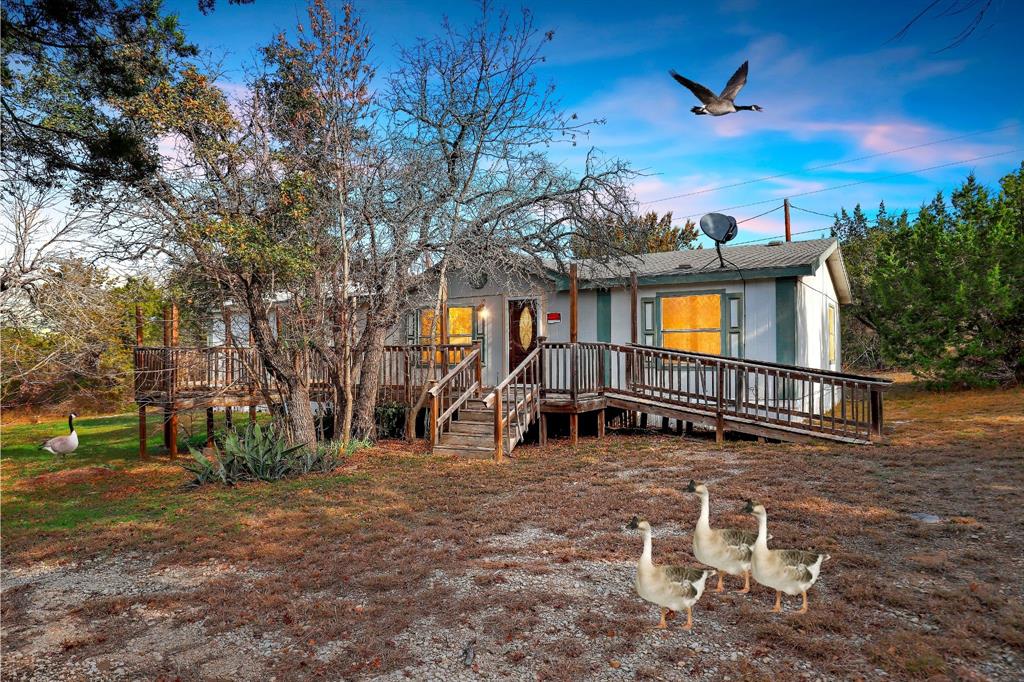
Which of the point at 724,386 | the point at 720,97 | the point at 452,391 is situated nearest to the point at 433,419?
the point at 452,391

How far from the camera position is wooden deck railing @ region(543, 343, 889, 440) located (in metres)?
9.25

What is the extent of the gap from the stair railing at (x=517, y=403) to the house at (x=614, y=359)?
30mm

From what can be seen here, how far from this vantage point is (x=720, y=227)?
1097 centimetres

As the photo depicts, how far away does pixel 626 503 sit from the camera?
20.6 ft

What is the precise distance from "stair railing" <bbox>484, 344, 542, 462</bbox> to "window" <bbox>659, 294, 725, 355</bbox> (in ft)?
10.4

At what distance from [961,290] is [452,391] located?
41.5ft

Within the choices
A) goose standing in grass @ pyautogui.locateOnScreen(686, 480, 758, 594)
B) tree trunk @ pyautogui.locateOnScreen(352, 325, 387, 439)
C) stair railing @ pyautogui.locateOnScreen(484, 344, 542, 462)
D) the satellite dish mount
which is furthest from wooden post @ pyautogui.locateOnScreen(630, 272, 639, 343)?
goose standing in grass @ pyautogui.locateOnScreen(686, 480, 758, 594)

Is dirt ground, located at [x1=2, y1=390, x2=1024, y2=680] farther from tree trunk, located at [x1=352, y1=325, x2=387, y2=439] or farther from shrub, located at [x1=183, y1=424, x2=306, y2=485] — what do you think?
tree trunk, located at [x1=352, y1=325, x2=387, y2=439]

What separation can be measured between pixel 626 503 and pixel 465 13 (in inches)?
413

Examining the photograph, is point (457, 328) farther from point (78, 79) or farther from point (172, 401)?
point (78, 79)

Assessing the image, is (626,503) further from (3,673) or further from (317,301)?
(317,301)

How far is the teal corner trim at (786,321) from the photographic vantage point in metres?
11.1

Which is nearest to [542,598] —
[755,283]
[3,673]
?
[3,673]

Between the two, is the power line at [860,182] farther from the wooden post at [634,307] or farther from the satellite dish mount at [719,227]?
the wooden post at [634,307]
